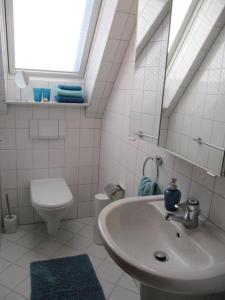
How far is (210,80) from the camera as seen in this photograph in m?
1.16

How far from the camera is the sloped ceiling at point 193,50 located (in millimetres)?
1125

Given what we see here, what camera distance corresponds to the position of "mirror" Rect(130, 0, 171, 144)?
57.7 inches

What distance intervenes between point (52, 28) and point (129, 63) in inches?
32.2

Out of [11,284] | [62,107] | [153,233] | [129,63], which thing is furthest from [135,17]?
[11,284]

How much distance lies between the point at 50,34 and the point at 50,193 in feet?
4.72

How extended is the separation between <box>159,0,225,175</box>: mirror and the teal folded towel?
30cm

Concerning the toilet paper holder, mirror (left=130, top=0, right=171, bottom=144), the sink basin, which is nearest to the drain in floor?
the sink basin

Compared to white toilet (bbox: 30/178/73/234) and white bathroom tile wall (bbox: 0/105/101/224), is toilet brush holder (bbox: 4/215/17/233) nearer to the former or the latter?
white bathroom tile wall (bbox: 0/105/101/224)

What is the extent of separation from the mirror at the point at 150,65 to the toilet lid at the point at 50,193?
0.89 m

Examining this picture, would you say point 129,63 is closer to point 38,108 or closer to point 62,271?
point 38,108

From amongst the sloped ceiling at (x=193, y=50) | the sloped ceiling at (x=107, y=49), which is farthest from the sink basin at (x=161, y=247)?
the sloped ceiling at (x=107, y=49)

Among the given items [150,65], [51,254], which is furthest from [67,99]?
[51,254]

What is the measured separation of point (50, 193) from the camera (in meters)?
2.31

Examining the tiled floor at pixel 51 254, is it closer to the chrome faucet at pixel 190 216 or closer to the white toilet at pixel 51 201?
the white toilet at pixel 51 201
